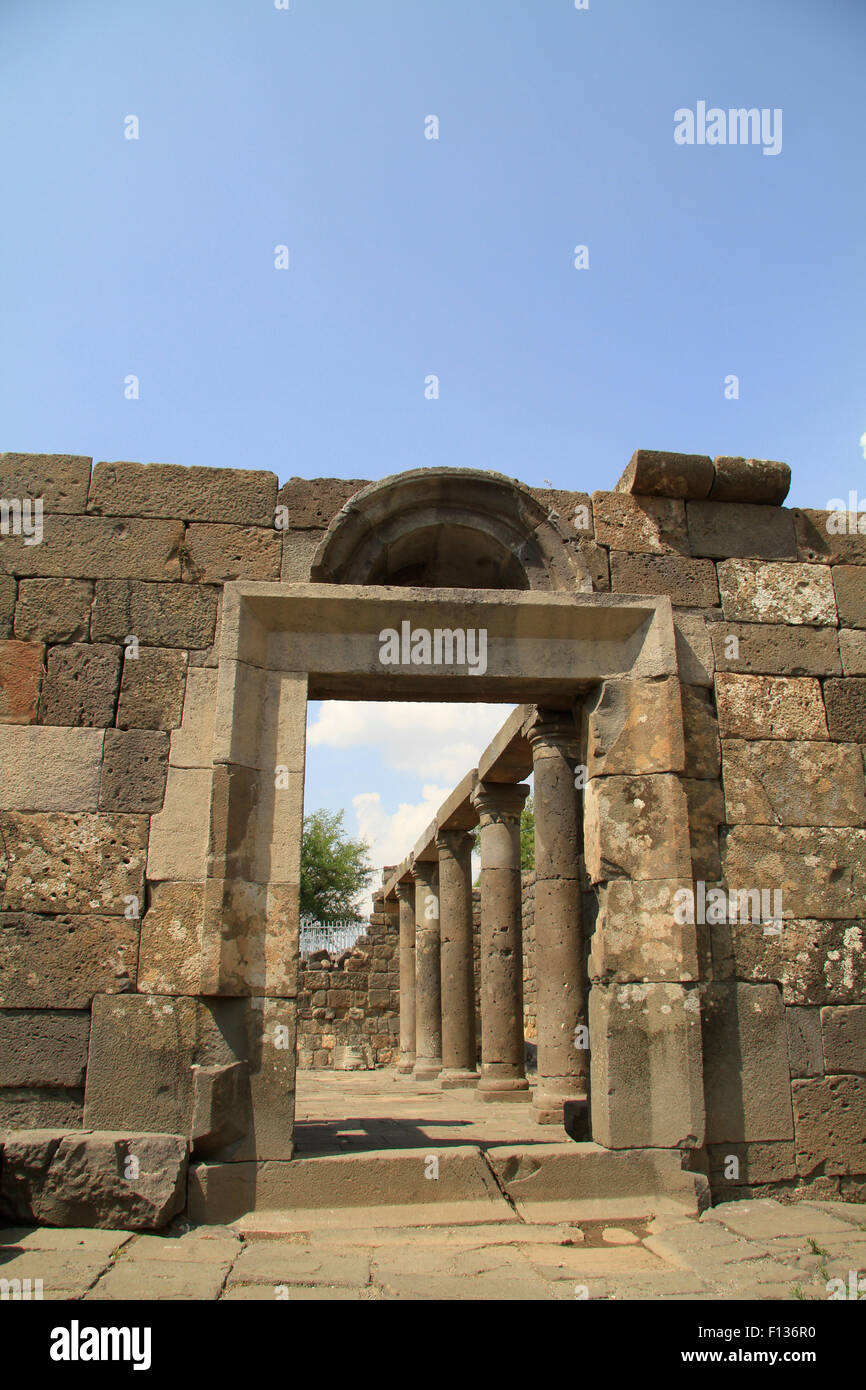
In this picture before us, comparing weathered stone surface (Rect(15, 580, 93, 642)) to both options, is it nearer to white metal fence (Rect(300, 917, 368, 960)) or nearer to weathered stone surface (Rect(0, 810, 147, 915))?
weathered stone surface (Rect(0, 810, 147, 915))

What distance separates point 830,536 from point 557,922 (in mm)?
3450

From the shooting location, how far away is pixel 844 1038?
17.2 feet

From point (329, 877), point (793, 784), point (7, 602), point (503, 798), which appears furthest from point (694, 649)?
point (329, 877)

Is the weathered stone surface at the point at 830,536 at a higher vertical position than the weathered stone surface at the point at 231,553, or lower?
higher

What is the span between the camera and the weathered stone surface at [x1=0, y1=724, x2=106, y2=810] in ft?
16.8

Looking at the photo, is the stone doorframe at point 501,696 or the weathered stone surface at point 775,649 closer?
the stone doorframe at point 501,696

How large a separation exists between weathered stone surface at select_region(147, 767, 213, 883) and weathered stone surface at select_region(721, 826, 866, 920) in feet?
9.38

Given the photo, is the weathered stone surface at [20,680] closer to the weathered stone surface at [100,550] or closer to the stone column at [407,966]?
the weathered stone surface at [100,550]

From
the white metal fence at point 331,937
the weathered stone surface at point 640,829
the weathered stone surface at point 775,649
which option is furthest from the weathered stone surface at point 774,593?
the white metal fence at point 331,937

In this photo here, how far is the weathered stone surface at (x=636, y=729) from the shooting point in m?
5.41

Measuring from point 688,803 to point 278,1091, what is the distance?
2643 mm

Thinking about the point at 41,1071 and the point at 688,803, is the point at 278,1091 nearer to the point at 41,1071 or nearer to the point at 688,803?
the point at 41,1071

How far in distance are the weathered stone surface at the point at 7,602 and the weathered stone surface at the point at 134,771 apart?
0.84 metres

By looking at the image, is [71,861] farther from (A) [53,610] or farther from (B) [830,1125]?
(B) [830,1125]
